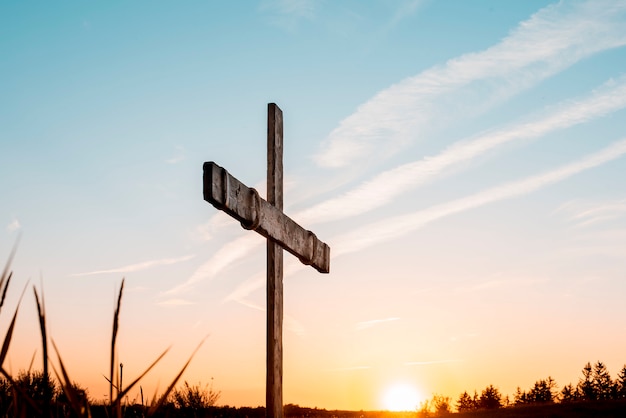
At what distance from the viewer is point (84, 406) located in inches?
47.0

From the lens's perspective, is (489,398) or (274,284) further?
(489,398)

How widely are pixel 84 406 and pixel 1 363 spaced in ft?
0.60

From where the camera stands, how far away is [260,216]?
6395 millimetres

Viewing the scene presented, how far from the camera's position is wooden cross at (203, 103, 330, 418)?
5.54 meters

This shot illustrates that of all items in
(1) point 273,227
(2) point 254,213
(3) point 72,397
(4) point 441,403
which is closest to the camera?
(3) point 72,397

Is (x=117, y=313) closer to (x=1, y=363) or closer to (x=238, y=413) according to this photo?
(x=1, y=363)

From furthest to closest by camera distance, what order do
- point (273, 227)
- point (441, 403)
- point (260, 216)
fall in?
point (441, 403) → point (273, 227) → point (260, 216)

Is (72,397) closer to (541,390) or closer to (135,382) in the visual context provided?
(135,382)

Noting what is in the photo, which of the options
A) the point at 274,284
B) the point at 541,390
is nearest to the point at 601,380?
the point at 541,390

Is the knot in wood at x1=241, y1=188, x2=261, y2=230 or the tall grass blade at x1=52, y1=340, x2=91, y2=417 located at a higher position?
the knot in wood at x1=241, y1=188, x2=261, y2=230

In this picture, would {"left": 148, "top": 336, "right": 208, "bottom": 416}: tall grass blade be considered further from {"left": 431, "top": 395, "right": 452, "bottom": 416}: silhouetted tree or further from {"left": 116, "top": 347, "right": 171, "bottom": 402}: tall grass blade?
{"left": 431, "top": 395, "right": 452, "bottom": 416}: silhouetted tree

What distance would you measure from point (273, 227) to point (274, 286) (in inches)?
27.0

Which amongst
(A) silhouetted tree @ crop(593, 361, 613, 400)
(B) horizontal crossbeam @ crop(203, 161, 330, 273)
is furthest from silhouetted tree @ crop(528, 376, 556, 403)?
(B) horizontal crossbeam @ crop(203, 161, 330, 273)

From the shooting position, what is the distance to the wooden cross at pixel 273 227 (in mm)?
5535
